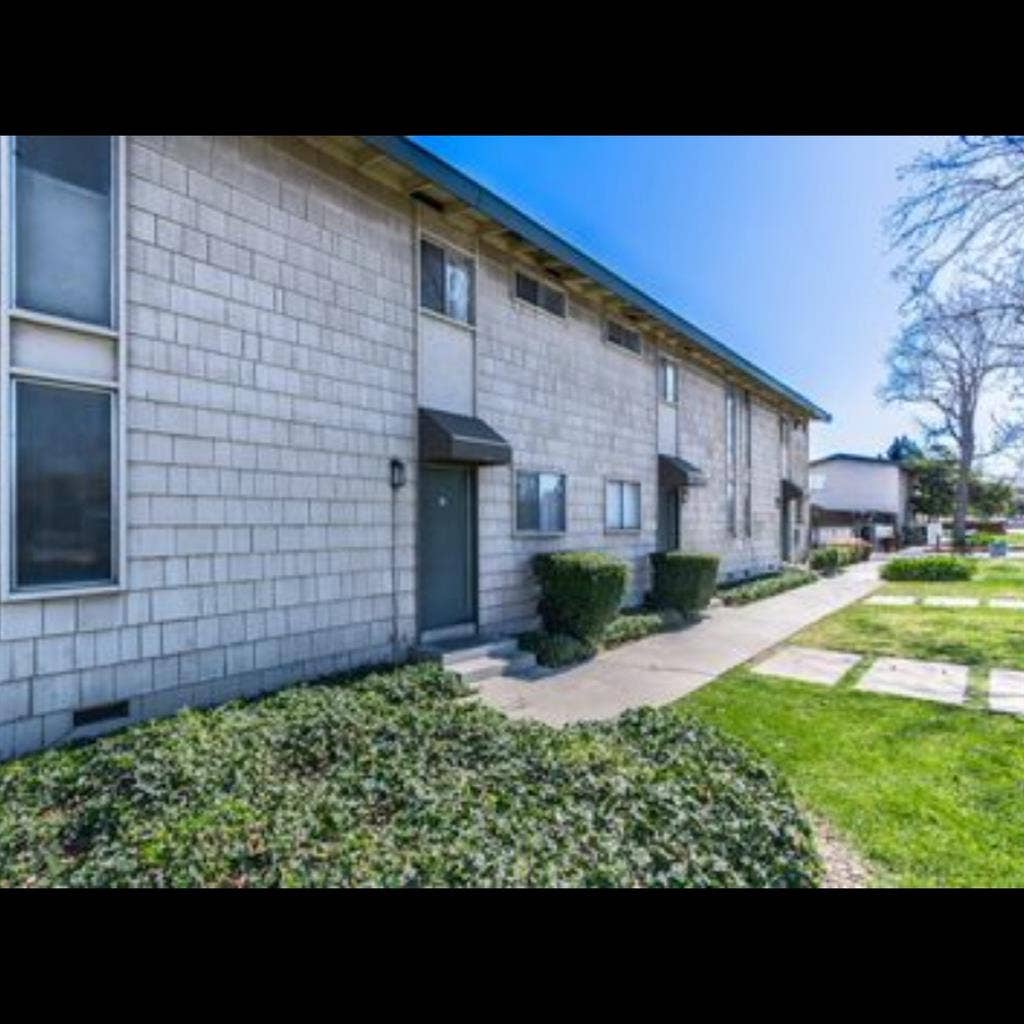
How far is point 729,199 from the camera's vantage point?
6.20 m

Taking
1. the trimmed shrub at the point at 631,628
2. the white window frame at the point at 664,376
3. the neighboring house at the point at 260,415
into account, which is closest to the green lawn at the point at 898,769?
the trimmed shrub at the point at 631,628

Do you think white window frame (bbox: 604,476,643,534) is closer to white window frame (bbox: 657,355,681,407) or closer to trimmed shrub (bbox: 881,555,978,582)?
white window frame (bbox: 657,355,681,407)

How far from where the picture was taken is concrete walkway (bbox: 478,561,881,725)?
6.45 m

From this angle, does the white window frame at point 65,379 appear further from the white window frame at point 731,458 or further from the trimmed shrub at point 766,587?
the white window frame at point 731,458

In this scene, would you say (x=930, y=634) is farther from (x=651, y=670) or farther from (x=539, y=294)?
(x=539, y=294)

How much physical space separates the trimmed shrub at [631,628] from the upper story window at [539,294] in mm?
4816

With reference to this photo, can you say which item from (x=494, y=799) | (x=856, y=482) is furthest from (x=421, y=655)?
(x=856, y=482)

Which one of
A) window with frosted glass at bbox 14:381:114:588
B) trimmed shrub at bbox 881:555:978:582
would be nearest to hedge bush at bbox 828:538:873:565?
trimmed shrub at bbox 881:555:978:582

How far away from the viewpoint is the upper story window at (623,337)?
1170 centimetres

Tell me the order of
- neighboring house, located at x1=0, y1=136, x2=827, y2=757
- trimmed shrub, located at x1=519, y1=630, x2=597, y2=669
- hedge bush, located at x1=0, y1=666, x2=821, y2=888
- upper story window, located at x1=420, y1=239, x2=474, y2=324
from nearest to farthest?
hedge bush, located at x1=0, y1=666, x2=821, y2=888 < neighboring house, located at x1=0, y1=136, x2=827, y2=757 < upper story window, located at x1=420, y1=239, x2=474, y2=324 < trimmed shrub, located at x1=519, y1=630, x2=597, y2=669

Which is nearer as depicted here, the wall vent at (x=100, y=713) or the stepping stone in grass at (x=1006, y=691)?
the wall vent at (x=100, y=713)

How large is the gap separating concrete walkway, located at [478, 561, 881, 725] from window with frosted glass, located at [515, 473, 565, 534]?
82.4 inches

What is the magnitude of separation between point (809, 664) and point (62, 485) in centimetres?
813
